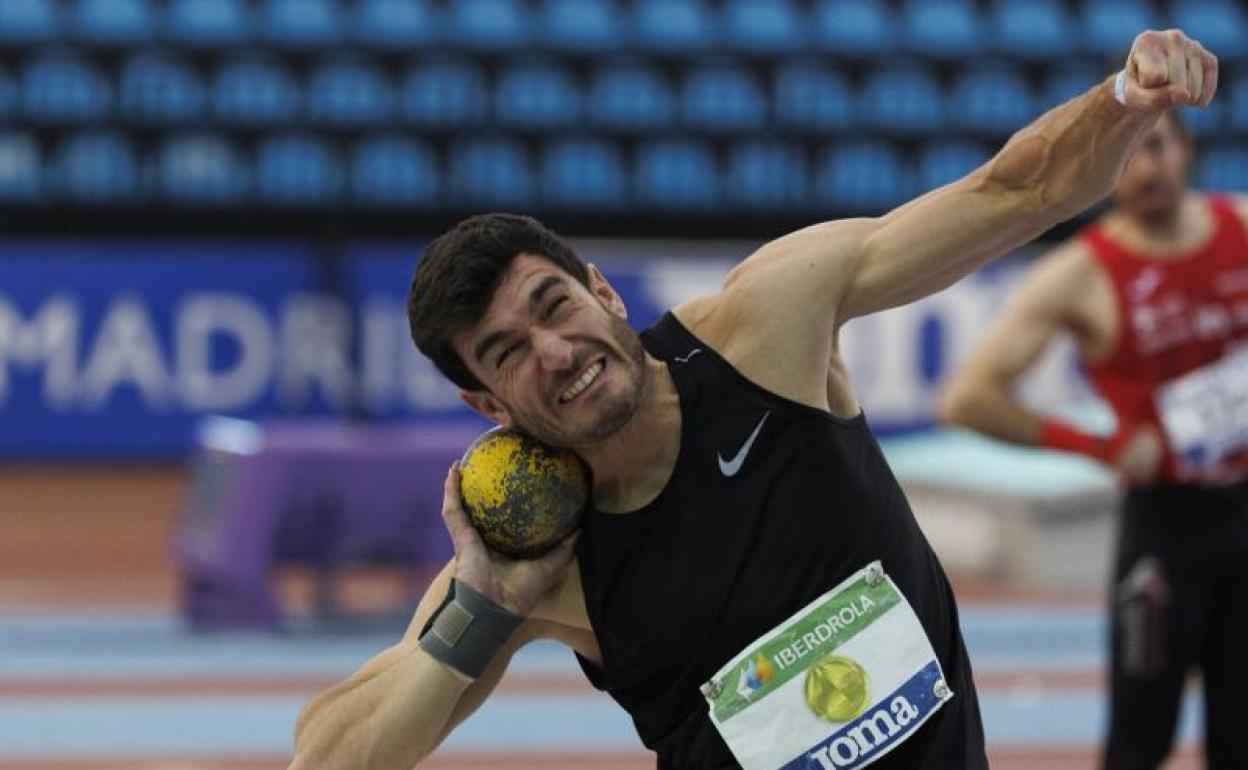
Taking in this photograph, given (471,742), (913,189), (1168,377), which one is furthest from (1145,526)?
(913,189)

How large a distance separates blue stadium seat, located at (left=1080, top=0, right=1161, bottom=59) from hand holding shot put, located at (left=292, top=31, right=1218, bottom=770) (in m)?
13.3

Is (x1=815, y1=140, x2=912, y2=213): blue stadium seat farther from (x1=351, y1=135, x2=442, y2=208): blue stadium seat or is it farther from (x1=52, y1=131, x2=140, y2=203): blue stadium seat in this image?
(x1=52, y1=131, x2=140, y2=203): blue stadium seat

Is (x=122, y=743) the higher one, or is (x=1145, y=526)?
(x=1145, y=526)

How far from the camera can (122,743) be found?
8.20m

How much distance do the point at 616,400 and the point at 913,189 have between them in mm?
12509

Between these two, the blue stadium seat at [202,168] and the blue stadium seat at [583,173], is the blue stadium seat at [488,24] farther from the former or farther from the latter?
the blue stadium seat at [202,168]

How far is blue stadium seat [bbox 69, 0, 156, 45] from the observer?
15.0m

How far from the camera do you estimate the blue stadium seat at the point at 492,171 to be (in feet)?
48.8

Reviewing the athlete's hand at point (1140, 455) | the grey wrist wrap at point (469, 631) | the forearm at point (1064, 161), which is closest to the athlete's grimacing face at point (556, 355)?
the grey wrist wrap at point (469, 631)

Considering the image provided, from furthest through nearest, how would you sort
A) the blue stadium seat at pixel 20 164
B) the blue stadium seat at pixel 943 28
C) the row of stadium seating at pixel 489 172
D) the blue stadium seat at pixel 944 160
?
the blue stadium seat at pixel 943 28 < the blue stadium seat at pixel 944 160 < the row of stadium seating at pixel 489 172 < the blue stadium seat at pixel 20 164

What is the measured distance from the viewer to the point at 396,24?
1530 cm

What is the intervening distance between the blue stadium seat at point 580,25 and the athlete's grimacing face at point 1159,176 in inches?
408

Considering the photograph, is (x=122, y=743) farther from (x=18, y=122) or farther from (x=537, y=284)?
(x=18, y=122)

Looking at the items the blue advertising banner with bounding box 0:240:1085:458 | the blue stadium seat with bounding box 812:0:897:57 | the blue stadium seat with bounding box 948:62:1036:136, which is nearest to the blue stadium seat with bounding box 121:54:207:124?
the blue advertising banner with bounding box 0:240:1085:458
